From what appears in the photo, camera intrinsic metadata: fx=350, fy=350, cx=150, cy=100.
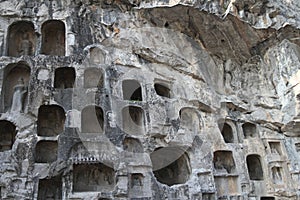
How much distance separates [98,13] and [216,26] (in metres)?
5.29

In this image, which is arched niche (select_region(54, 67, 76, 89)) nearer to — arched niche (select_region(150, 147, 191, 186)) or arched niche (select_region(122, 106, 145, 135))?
arched niche (select_region(122, 106, 145, 135))

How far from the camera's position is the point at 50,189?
12.1 metres

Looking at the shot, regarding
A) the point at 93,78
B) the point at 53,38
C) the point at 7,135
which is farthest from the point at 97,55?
the point at 7,135

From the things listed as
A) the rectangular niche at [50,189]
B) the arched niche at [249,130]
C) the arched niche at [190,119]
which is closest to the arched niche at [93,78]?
the arched niche at [190,119]

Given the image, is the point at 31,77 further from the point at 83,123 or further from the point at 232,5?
the point at 232,5

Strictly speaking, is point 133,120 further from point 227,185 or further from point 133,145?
point 227,185

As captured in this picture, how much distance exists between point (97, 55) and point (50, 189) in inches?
222

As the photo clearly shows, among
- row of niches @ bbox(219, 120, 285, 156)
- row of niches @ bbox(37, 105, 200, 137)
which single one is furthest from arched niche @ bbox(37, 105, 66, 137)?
row of niches @ bbox(219, 120, 285, 156)

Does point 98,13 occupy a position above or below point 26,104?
above

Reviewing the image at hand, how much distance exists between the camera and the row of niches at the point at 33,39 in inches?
582

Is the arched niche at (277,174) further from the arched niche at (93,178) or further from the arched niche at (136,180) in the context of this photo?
the arched niche at (93,178)

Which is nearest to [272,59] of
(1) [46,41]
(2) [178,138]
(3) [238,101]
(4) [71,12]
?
(3) [238,101]

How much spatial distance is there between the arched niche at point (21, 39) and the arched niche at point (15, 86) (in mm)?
945

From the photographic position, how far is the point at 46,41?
15578mm
